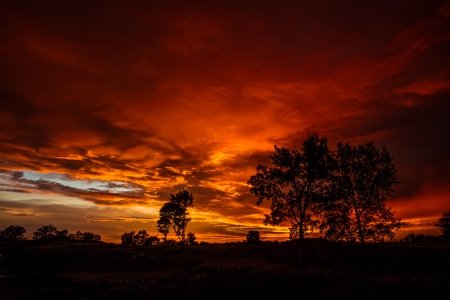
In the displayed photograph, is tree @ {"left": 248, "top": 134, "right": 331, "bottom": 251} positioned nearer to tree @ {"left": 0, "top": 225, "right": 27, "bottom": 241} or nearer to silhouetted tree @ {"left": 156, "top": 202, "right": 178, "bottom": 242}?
silhouetted tree @ {"left": 156, "top": 202, "right": 178, "bottom": 242}

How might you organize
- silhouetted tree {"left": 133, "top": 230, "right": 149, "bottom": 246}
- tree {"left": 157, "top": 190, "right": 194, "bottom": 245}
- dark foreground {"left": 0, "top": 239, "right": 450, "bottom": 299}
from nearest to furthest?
1. dark foreground {"left": 0, "top": 239, "right": 450, "bottom": 299}
2. tree {"left": 157, "top": 190, "right": 194, "bottom": 245}
3. silhouetted tree {"left": 133, "top": 230, "right": 149, "bottom": 246}

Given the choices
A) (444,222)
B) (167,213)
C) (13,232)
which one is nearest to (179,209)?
(167,213)

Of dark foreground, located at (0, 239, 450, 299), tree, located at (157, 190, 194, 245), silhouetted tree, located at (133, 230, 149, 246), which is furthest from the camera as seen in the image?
silhouetted tree, located at (133, 230, 149, 246)

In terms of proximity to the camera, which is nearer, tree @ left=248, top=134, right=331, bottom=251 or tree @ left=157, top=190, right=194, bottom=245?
tree @ left=248, top=134, right=331, bottom=251

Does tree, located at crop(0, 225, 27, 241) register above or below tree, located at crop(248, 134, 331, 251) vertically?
below

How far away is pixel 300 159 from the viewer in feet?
124

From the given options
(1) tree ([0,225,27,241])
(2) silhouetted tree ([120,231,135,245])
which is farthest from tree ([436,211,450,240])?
(1) tree ([0,225,27,241])

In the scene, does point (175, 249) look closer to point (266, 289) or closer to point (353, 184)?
point (266, 289)

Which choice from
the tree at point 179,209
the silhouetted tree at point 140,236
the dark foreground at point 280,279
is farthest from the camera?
the silhouetted tree at point 140,236

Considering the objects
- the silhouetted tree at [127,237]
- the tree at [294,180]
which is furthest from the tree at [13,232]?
the tree at [294,180]

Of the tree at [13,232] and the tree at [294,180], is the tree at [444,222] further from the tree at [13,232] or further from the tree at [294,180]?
the tree at [13,232]

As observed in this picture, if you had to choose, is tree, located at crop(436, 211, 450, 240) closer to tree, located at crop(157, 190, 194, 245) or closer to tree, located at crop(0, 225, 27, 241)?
tree, located at crop(157, 190, 194, 245)

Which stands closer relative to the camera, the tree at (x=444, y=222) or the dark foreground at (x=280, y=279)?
the dark foreground at (x=280, y=279)

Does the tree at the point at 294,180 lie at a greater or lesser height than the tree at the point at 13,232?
greater
